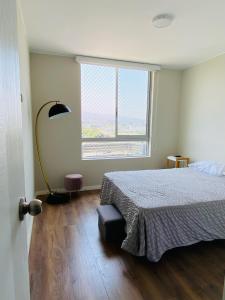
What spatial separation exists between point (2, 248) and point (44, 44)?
10.6 feet

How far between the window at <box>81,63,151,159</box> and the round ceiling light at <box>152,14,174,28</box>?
5.40 feet

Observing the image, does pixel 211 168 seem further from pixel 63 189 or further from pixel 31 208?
pixel 31 208

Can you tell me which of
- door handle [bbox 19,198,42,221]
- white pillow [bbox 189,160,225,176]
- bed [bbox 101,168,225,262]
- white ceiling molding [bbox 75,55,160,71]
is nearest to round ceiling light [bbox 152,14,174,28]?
white ceiling molding [bbox 75,55,160,71]

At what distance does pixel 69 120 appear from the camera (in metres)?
3.75

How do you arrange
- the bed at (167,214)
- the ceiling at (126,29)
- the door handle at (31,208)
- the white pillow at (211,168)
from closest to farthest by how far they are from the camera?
1. the door handle at (31,208)
2. the bed at (167,214)
3. the ceiling at (126,29)
4. the white pillow at (211,168)

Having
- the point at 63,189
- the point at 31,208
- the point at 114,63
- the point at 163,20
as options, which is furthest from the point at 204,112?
the point at 31,208

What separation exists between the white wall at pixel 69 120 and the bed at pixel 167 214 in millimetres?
1526

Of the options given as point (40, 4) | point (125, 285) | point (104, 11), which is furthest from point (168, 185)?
point (40, 4)

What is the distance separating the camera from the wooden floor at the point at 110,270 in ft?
5.20

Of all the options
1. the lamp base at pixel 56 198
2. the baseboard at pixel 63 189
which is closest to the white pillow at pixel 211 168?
the baseboard at pixel 63 189

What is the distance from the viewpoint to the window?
390cm

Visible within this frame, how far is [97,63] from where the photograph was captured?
3.68m

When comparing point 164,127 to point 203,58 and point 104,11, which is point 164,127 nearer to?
point 203,58

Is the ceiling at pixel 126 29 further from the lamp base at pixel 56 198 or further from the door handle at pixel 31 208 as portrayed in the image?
the lamp base at pixel 56 198
